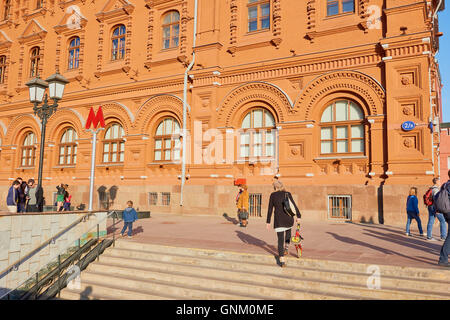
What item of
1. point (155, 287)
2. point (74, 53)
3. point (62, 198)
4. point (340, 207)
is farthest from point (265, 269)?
point (74, 53)

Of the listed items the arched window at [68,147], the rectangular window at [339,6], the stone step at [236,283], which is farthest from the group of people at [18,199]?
the rectangular window at [339,6]

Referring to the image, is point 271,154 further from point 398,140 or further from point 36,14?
point 36,14

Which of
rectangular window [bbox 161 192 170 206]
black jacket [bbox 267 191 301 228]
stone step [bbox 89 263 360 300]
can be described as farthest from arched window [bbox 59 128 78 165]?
black jacket [bbox 267 191 301 228]

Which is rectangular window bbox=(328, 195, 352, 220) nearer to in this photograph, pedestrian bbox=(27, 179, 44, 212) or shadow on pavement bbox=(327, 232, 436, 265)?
shadow on pavement bbox=(327, 232, 436, 265)

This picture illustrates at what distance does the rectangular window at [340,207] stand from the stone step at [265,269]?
8.08 metres

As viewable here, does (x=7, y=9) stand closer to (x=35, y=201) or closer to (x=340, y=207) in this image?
(x=35, y=201)

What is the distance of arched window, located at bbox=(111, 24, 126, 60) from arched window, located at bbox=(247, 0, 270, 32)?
824 cm

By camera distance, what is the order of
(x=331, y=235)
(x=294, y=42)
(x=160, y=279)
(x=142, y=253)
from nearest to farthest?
(x=160, y=279) < (x=142, y=253) < (x=331, y=235) < (x=294, y=42)

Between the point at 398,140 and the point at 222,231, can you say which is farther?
the point at 398,140

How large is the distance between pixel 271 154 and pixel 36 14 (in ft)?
68.3

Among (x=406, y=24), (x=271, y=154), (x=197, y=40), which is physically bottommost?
(x=271, y=154)

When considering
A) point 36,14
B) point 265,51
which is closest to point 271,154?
point 265,51

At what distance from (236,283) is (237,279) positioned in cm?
30

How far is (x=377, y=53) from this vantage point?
1460 centimetres
